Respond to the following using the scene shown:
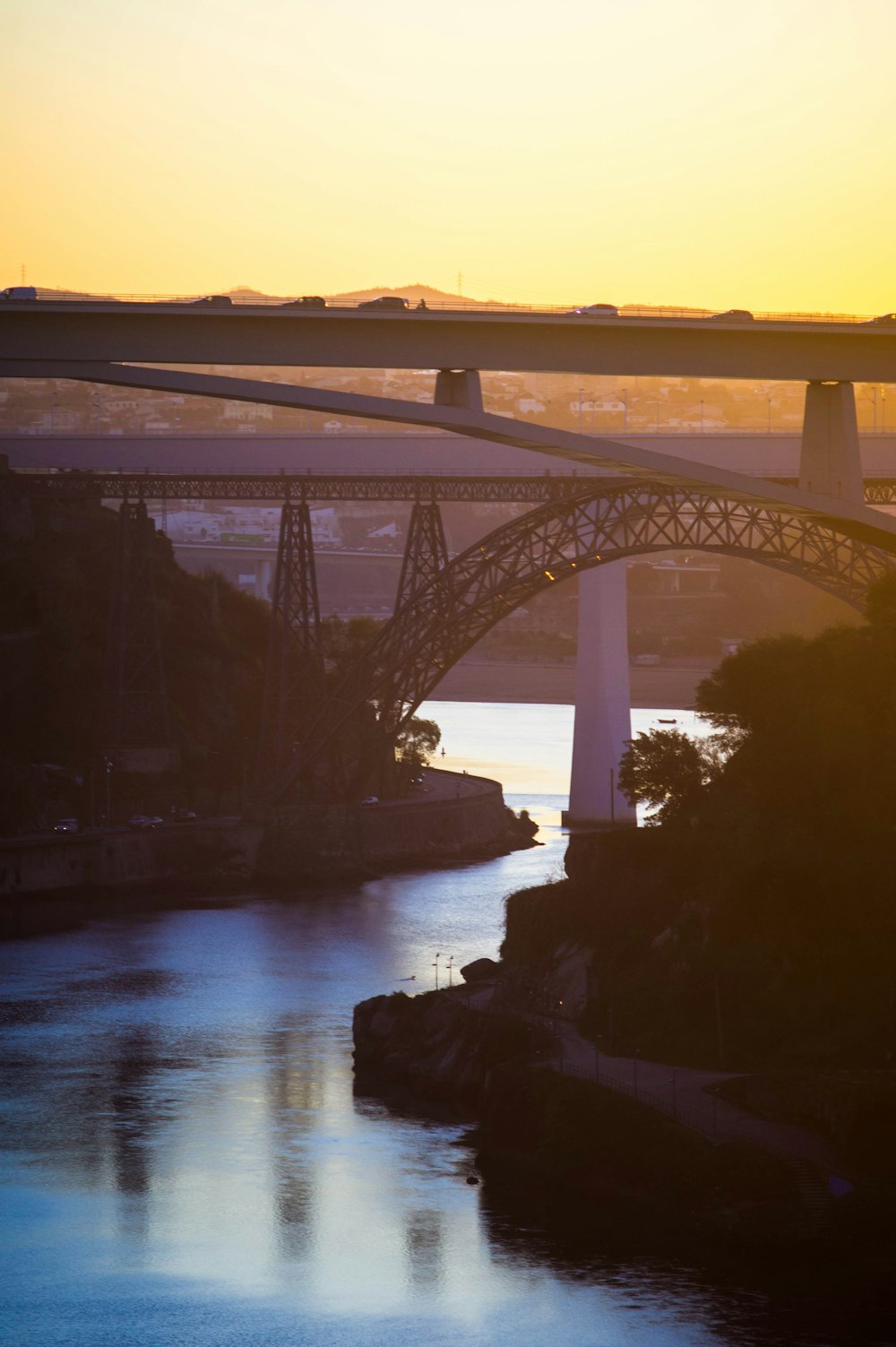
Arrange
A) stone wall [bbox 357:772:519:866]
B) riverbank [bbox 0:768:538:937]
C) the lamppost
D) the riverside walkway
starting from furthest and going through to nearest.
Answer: stone wall [bbox 357:772:519:866] → the lamppost → riverbank [bbox 0:768:538:937] → the riverside walkway

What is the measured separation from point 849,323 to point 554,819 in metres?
30.9

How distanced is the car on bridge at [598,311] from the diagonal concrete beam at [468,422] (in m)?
2.10

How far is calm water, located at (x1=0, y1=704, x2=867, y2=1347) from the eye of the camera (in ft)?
76.5

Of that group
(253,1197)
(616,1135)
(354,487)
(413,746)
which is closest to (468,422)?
(616,1135)

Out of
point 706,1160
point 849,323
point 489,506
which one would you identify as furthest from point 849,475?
point 489,506

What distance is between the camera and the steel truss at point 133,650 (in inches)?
2215

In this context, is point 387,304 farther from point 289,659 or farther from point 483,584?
point 289,659

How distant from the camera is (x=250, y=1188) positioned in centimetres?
2758

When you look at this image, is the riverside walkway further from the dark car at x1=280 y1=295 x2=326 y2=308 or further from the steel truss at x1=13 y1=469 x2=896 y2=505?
the steel truss at x1=13 y1=469 x2=896 y2=505

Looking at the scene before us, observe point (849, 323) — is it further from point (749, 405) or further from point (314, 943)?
point (749, 405)

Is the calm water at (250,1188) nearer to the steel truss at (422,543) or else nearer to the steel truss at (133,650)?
the steel truss at (133,650)

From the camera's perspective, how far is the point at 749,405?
5384 inches

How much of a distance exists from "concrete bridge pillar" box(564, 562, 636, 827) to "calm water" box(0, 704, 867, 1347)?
16273 mm

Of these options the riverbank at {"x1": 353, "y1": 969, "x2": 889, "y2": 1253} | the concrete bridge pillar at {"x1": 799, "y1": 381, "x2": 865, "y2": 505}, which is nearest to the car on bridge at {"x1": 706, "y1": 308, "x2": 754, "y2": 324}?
the concrete bridge pillar at {"x1": 799, "y1": 381, "x2": 865, "y2": 505}
